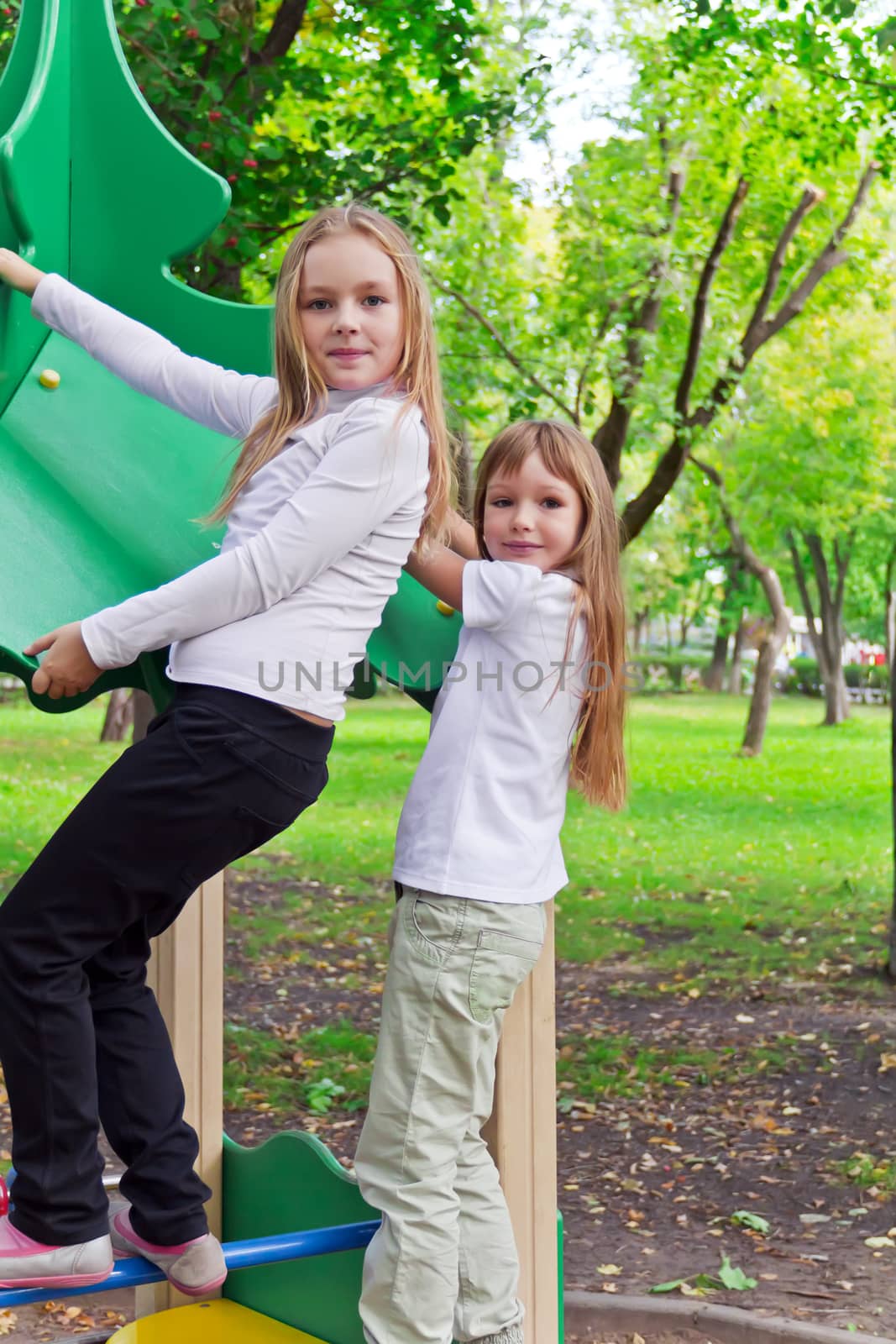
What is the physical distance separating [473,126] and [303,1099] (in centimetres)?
386

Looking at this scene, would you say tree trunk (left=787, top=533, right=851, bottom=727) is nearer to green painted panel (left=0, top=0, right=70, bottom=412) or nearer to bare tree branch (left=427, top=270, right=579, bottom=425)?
bare tree branch (left=427, top=270, right=579, bottom=425)

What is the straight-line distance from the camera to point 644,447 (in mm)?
10234

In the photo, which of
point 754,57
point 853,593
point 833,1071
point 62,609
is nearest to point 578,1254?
point 833,1071

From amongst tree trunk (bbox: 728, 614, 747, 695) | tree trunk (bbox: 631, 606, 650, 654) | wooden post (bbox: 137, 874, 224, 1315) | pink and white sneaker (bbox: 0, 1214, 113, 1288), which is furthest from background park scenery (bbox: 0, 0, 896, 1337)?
tree trunk (bbox: 631, 606, 650, 654)

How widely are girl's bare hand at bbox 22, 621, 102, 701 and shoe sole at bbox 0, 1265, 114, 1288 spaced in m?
0.79

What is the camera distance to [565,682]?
214 centimetres

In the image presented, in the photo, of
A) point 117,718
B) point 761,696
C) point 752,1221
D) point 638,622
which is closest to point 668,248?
point 752,1221

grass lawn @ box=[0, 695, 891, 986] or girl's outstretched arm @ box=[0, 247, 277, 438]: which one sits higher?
girl's outstretched arm @ box=[0, 247, 277, 438]

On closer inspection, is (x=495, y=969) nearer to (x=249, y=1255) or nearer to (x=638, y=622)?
(x=249, y=1255)

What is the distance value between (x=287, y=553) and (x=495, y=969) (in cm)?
70

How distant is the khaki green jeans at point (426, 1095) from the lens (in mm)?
2023

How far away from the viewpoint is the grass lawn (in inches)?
303

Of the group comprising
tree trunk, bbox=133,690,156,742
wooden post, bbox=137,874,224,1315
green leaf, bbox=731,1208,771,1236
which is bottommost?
green leaf, bbox=731,1208,771,1236

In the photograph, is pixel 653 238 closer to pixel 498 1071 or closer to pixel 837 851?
pixel 837 851
